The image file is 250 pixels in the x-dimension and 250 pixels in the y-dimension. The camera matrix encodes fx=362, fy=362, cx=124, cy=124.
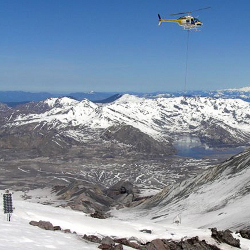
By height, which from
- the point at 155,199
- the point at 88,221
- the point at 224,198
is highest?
the point at 88,221

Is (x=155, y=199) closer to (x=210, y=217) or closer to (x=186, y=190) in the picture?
(x=186, y=190)

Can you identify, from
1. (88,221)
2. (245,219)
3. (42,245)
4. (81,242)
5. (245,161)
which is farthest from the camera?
(245,161)

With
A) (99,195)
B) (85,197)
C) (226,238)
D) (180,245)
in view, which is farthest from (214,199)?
(99,195)

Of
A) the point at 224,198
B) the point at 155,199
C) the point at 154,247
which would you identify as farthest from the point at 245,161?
the point at 154,247

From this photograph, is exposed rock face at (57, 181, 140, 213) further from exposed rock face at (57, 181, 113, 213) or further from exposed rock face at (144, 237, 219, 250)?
exposed rock face at (144, 237, 219, 250)

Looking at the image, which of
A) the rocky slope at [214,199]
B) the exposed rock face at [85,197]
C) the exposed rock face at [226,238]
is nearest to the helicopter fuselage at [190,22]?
the rocky slope at [214,199]

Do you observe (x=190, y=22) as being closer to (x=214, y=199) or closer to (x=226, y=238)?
(x=214, y=199)

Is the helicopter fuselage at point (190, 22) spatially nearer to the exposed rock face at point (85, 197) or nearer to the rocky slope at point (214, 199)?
the rocky slope at point (214, 199)

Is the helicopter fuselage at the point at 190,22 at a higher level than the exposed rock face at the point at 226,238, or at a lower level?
higher

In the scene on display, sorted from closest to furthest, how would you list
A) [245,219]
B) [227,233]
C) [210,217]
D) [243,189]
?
[227,233] → [245,219] → [210,217] → [243,189]

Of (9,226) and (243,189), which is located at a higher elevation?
(9,226)

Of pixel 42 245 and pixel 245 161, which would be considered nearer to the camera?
pixel 42 245
